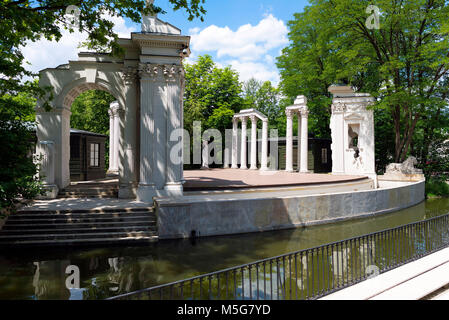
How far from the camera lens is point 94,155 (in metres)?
21.2

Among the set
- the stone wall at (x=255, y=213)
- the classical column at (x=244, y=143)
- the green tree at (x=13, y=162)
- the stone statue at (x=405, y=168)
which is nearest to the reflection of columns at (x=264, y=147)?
the classical column at (x=244, y=143)

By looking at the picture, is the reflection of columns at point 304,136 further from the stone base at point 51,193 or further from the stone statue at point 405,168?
the stone base at point 51,193

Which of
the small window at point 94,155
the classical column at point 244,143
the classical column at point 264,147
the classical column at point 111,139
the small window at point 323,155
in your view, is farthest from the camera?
the small window at point 323,155

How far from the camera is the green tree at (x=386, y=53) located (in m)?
22.4

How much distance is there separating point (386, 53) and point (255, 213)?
21.4 m

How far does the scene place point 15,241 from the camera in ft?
33.4

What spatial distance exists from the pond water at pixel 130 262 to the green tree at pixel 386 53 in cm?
1665

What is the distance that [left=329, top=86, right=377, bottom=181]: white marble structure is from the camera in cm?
2569

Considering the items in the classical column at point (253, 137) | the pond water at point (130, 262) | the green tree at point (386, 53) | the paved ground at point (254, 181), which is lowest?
the pond water at point (130, 262)

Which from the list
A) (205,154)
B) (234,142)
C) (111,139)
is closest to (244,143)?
(234,142)

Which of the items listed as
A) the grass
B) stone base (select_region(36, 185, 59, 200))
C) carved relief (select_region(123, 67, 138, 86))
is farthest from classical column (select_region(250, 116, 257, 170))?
stone base (select_region(36, 185, 59, 200))

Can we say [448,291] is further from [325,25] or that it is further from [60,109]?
[325,25]

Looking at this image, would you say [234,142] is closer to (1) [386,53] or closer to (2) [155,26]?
(1) [386,53]
